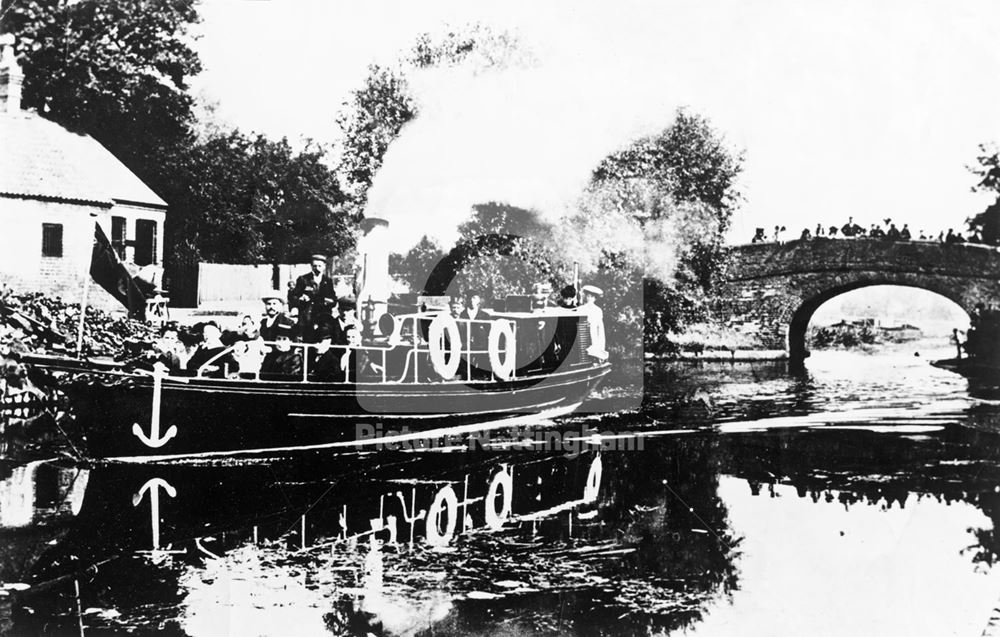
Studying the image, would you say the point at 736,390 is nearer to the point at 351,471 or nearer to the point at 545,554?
the point at 545,554

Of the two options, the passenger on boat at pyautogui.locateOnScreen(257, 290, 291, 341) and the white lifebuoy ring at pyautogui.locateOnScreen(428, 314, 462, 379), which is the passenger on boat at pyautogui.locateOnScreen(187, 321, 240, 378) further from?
the white lifebuoy ring at pyautogui.locateOnScreen(428, 314, 462, 379)

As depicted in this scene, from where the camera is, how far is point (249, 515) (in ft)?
11.0

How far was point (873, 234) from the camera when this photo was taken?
384 cm

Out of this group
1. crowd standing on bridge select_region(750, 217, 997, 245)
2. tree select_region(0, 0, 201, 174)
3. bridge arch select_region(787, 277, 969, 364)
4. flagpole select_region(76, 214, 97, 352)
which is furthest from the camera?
bridge arch select_region(787, 277, 969, 364)

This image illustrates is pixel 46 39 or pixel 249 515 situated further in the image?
pixel 46 39

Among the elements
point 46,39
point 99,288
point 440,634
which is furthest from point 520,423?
point 46,39

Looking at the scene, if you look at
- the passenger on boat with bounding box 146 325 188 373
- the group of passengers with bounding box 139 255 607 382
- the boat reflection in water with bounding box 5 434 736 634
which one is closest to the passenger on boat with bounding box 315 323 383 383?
the group of passengers with bounding box 139 255 607 382

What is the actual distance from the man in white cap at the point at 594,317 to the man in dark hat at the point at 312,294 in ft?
3.76

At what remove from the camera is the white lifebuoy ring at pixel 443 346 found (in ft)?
12.8

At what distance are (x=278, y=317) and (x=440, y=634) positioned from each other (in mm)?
1514

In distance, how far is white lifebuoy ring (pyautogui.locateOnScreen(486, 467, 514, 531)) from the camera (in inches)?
137

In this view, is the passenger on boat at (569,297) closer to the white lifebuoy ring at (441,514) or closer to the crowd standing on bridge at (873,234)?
the crowd standing on bridge at (873,234)

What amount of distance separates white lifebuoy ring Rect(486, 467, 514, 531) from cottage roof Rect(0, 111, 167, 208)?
75.7 inches

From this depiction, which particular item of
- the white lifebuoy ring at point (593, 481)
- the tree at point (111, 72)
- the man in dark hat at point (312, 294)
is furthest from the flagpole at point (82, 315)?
the white lifebuoy ring at point (593, 481)
